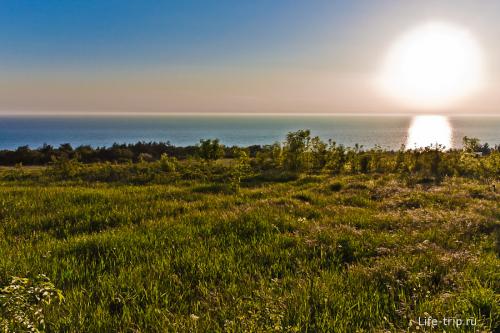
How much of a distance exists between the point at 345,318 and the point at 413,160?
18454 mm

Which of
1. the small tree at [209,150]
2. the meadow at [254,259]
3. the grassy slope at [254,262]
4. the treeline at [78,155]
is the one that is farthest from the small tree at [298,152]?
the treeline at [78,155]

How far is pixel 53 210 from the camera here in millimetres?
8258

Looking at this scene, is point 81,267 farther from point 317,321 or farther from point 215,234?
point 317,321

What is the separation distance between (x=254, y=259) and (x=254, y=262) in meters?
0.09

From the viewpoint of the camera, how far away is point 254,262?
488cm

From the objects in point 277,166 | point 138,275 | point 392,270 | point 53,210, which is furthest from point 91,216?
point 277,166

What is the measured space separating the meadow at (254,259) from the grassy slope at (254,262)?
0.9 inches

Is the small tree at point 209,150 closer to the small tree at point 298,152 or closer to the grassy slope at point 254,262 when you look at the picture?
the small tree at point 298,152

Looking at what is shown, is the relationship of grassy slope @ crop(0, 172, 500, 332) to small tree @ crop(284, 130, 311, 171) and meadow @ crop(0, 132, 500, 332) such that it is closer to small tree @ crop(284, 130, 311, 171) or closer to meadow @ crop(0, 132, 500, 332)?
meadow @ crop(0, 132, 500, 332)

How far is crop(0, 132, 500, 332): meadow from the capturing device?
3344mm

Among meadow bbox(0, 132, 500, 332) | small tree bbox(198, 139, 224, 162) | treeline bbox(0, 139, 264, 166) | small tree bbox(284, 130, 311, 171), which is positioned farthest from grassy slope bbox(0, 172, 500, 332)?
treeline bbox(0, 139, 264, 166)

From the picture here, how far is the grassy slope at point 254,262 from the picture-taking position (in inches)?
133

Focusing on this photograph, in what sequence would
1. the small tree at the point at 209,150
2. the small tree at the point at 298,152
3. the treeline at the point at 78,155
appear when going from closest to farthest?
the small tree at the point at 298,152
the small tree at the point at 209,150
the treeline at the point at 78,155

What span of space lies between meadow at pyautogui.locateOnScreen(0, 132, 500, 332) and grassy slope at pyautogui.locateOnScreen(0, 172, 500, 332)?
2 cm
